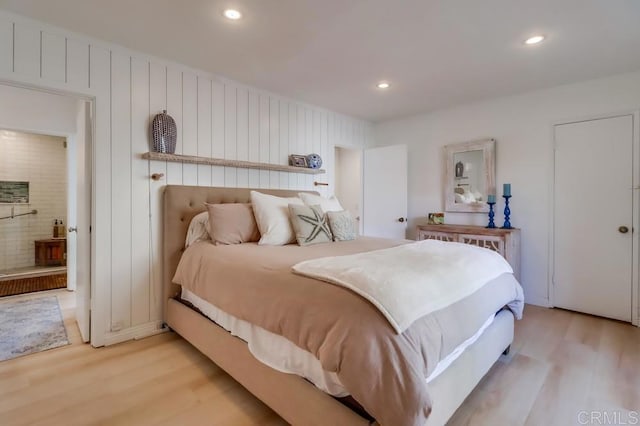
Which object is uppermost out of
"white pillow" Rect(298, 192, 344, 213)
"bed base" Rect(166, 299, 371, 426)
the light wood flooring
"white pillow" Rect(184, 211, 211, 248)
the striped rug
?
"white pillow" Rect(298, 192, 344, 213)

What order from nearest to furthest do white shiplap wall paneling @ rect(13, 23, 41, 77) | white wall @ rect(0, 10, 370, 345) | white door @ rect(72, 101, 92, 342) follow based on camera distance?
white shiplap wall paneling @ rect(13, 23, 41, 77)
white wall @ rect(0, 10, 370, 345)
white door @ rect(72, 101, 92, 342)

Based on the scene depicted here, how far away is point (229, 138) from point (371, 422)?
2727mm

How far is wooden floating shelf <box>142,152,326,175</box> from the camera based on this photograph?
2.57 meters

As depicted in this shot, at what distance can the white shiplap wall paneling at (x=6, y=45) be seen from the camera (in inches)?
78.4

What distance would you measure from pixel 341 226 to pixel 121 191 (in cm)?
182

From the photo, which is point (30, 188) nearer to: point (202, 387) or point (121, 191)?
point (121, 191)

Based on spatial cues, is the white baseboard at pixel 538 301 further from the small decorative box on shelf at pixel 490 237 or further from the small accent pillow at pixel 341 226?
the small accent pillow at pixel 341 226

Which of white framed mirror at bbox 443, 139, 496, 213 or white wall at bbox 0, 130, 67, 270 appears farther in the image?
white wall at bbox 0, 130, 67, 270

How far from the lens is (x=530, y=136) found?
3438 mm

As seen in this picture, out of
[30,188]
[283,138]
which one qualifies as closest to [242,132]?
[283,138]

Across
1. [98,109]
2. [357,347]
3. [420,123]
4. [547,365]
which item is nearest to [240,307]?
[357,347]

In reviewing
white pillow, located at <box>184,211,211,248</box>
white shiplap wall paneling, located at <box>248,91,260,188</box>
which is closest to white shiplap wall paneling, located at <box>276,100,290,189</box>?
white shiplap wall paneling, located at <box>248,91,260,188</box>

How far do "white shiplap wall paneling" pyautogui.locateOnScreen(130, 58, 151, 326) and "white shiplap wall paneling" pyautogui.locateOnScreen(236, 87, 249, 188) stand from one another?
841 millimetres

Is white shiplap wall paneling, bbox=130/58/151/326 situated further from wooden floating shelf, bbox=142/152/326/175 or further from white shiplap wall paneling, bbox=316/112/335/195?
white shiplap wall paneling, bbox=316/112/335/195
